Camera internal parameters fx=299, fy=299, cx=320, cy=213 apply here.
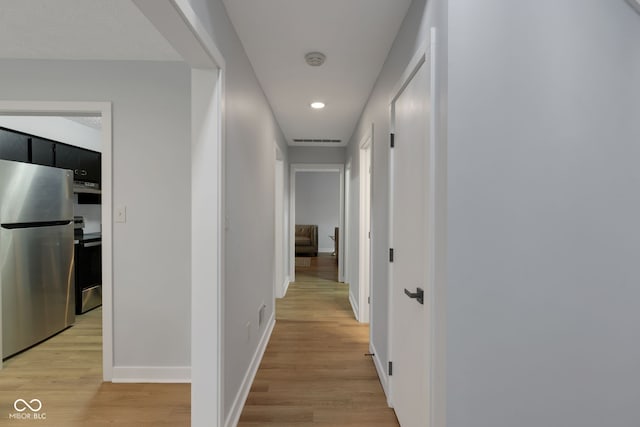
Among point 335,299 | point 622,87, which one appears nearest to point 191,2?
point 622,87

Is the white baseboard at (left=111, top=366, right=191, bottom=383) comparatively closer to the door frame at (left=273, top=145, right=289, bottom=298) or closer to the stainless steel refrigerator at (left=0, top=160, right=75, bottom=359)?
the stainless steel refrigerator at (left=0, top=160, right=75, bottom=359)

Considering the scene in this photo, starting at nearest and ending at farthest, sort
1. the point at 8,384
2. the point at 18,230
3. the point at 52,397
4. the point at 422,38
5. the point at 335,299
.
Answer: the point at 422,38
the point at 52,397
the point at 8,384
the point at 18,230
the point at 335,299

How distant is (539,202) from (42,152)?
164 inches

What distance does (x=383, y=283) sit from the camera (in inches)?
89.8

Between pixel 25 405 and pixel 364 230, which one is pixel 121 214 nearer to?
pixel 25 405

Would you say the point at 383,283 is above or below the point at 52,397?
above

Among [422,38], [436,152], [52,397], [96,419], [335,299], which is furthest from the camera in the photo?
[335,299]

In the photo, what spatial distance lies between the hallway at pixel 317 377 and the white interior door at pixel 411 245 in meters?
0.30

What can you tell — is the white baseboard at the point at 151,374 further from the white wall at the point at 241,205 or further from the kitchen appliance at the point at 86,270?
the kitchen appliance at the point at 86,270

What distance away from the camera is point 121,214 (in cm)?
224

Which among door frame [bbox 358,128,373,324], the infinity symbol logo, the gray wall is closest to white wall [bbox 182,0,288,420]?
door frame [bbox 358,128,373,324]

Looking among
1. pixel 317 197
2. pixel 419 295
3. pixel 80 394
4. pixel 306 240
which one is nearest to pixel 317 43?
pixel 419 295

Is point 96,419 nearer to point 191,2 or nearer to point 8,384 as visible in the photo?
point 8,384

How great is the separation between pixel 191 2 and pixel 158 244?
1.67 m
